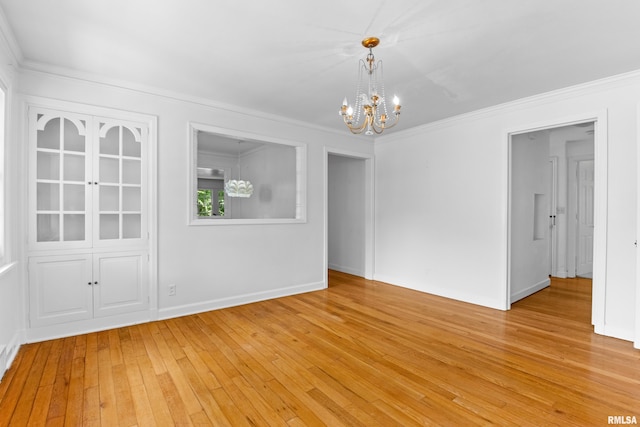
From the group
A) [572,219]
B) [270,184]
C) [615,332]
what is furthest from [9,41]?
[572,219]

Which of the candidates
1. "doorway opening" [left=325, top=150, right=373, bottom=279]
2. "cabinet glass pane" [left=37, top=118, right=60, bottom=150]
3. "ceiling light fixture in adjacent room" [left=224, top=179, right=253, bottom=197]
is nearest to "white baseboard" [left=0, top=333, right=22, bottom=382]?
"cabinet glass pane" [left=37, top=118, right=60, bottom=150]

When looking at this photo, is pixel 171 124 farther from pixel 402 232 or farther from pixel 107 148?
pixel 402 232

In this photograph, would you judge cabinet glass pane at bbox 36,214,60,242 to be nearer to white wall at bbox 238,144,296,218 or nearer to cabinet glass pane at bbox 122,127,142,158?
cabinet glass pane at bbox 122,127,142,158

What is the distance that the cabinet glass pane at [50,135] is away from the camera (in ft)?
10.1

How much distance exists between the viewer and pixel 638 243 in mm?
2977

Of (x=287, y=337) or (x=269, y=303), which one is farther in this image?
(x=269, y=303)

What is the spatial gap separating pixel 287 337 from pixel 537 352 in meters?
2.31

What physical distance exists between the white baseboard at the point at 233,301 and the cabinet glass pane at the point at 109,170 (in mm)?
1560

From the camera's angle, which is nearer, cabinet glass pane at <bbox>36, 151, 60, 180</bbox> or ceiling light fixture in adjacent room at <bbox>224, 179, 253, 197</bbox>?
cabinet glass pane at <bbox>36, 151, 60, 180</bbox>

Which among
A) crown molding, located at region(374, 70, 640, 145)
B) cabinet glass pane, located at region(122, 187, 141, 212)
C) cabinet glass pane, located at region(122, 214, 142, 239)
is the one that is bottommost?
cabinet glass pane, located at region(122, 214, 142, 239)

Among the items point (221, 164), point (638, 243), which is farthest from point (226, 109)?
point (638, 243)

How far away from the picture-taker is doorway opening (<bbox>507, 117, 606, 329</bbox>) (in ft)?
10.9

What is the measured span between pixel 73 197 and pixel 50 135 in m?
0.64

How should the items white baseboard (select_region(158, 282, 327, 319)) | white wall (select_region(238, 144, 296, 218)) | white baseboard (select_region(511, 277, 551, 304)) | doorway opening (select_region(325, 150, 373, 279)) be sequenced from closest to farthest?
white baseboard (select_region(158, 282, 327, 319)), white baseboard (select_region(511, 277, 551, 304)), white wall (select_region(238, 144, 296, 218)), doorway opening (select_region(325, 150, 373, 279))
